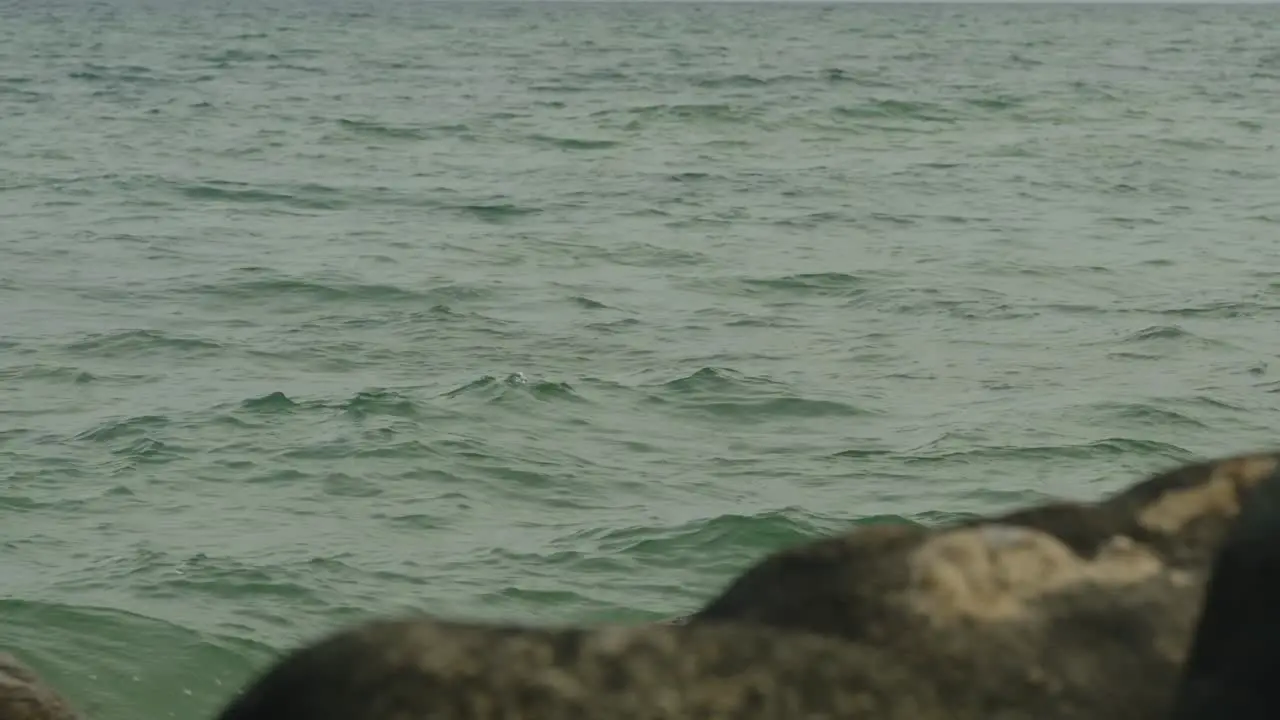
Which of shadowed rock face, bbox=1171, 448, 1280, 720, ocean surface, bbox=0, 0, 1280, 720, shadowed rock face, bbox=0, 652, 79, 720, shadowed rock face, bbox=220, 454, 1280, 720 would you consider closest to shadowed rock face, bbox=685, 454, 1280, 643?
shadowed rock face, bbox=220, 454, 1280, 720

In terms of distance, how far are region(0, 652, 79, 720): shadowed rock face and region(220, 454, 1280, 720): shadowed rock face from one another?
3.31 meters

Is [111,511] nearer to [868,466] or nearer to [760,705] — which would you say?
[868,466]

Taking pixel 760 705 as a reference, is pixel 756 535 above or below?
below

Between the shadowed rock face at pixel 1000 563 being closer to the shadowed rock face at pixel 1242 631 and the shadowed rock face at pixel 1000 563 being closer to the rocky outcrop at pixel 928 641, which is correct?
the rocky outcrop at pixel 928 641

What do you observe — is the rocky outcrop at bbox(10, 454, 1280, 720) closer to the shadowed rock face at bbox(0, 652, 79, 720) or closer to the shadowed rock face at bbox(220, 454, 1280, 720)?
the shadowed rock face at bbox(220, 454, 1280, 720)

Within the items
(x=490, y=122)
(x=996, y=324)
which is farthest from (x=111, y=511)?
(x=490, y=122)

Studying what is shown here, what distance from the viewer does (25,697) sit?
6238 millimetres

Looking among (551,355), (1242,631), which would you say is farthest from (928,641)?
(551,355)

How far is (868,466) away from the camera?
37.6ft

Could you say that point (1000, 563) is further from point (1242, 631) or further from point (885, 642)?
point (1242, 631)

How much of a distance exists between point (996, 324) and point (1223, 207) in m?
9.24

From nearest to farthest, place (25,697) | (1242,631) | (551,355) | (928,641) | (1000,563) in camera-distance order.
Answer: (1242,631) → (928,641) → (1000,563) → (25,697) → (551,355)

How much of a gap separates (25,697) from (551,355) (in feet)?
27.6

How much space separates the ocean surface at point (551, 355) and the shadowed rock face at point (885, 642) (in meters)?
5.29
